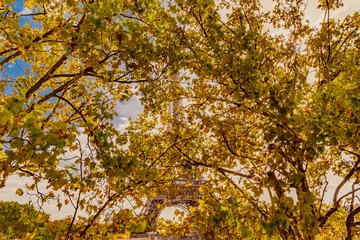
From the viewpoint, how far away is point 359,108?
4055 millimetres

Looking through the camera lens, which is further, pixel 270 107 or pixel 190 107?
pixel 190 107

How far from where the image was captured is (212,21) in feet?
21.0

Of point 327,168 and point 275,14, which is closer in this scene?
point 275,14

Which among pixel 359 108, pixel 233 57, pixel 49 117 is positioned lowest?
pixel 359 108

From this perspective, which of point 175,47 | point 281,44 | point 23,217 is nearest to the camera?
point 23,217

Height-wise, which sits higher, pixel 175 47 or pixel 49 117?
pixel 175 47

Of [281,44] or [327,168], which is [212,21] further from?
[327,168]

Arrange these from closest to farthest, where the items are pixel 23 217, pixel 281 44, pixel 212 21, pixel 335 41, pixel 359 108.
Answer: pixel 359 108 → pixel 23 217 → pixel 212 21 → pixel 335 41 → pixel 281 44

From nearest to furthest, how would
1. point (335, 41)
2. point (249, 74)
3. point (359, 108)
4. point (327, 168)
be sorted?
point (359, 108) < point (249, 74) < point (335, 41) < point (327, 168)

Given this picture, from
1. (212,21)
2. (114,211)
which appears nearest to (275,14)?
(212,21)

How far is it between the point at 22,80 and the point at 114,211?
3.83m

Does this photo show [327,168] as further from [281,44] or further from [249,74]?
[249,74]

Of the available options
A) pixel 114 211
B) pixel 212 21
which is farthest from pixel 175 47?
pixel 114 211

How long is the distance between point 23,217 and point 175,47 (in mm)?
4123
